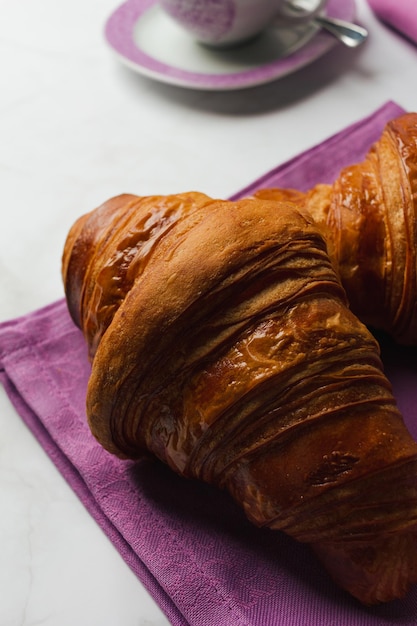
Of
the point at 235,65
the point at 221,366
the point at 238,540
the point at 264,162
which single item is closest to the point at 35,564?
the point at 238,540

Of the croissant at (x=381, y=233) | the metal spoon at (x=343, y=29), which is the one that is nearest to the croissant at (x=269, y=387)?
the croissant at (x=381, y=233)

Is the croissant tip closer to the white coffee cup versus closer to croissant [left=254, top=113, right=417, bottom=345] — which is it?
croissant [left=254, top=113, right=417, bottom=345]

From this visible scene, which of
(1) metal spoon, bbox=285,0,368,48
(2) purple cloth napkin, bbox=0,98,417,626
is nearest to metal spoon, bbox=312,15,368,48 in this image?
(1) metal spoon, bbox=285,0,368,48

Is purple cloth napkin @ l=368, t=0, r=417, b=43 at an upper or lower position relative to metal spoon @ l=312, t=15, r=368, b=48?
upper

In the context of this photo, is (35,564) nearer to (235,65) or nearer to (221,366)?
(221,366)

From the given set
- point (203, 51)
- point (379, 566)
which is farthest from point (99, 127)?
point (379, 566)

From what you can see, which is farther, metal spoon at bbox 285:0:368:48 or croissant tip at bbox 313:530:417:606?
metal spoon at bbox 285:0:368:48

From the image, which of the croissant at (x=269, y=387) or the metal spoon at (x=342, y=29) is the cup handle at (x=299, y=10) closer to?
the metal spoon at (x=342, y=29)
